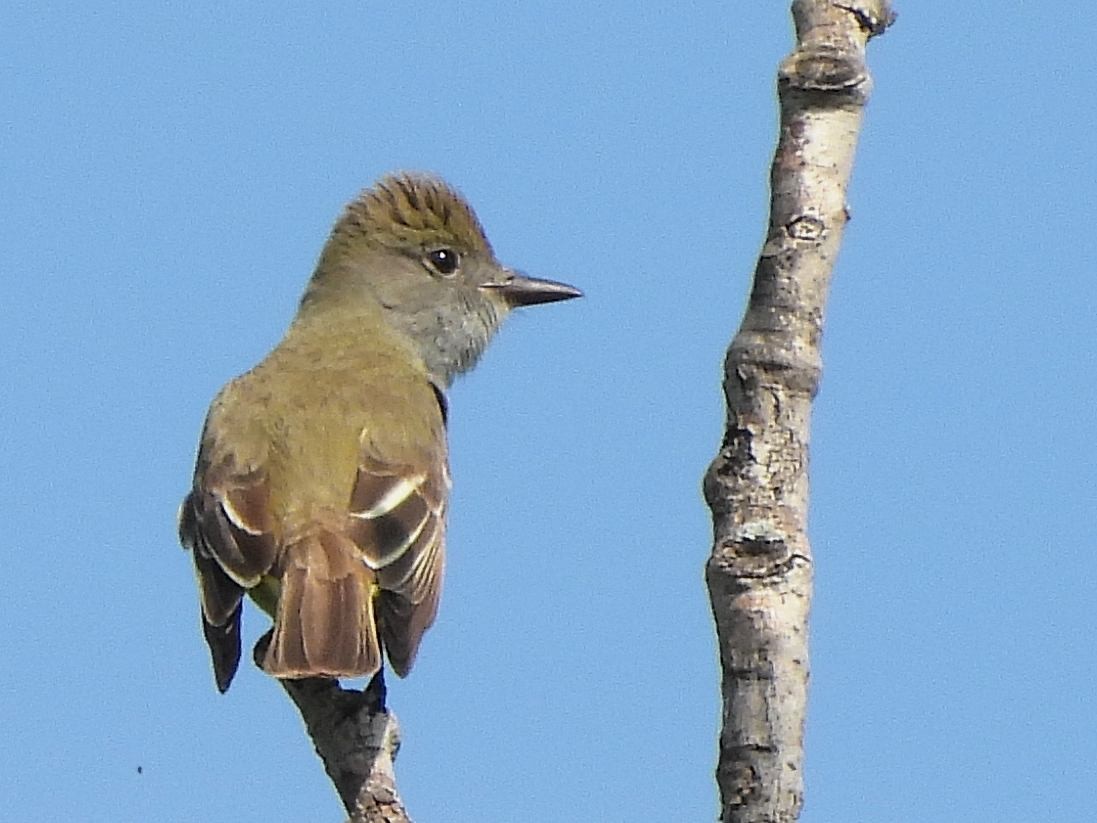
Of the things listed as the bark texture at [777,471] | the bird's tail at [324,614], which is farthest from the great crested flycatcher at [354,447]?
the bark texture at [777,471]

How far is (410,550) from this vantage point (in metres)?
5.27

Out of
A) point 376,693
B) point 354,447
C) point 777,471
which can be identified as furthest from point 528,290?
point 777,471

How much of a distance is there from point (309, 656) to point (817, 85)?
2064mm

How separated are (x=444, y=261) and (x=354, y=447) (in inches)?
65.9

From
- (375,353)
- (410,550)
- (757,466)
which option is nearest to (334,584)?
(410,550)

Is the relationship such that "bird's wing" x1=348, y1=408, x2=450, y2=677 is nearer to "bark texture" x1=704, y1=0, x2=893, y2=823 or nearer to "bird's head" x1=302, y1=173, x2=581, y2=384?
"bird's head" x1=302, y1=173, x2=581, y2=384

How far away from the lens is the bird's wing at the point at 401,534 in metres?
5.12

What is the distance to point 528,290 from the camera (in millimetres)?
7285

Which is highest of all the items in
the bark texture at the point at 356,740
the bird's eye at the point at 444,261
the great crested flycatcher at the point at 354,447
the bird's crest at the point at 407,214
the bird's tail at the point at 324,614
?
the bird's crest at the point at 407,214

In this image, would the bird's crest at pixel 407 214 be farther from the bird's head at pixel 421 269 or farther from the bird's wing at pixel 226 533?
the bird's wing at pixel 226 533

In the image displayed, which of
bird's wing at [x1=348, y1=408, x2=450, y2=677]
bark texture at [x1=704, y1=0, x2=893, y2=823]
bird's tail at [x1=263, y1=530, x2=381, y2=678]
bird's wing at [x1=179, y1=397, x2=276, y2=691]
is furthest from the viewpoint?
bird's wing at [x1=348, y1=408, x2=450, y2=677]

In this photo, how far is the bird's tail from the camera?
4746mm

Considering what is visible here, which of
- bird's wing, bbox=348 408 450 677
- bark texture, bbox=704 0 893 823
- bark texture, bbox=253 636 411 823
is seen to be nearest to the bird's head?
bird's wing, bbox=348 408 450 677

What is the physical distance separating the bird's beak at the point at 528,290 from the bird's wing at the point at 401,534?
1.51m
